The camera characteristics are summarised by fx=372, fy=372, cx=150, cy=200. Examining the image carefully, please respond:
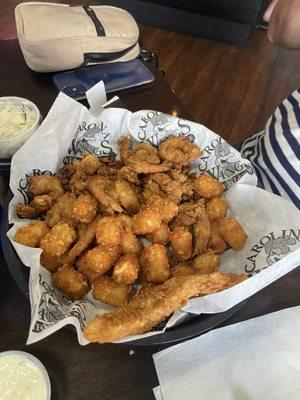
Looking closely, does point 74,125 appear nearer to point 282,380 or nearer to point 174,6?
point 282,380

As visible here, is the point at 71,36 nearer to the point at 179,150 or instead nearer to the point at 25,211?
the point at 179,150

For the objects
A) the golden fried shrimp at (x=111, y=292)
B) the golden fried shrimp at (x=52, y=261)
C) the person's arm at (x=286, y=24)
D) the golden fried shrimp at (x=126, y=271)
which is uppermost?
the person's arm at (x=286, y=24)

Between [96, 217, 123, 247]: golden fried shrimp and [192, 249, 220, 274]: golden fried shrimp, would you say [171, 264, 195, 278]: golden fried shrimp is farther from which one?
[96, 217, 123, 247]: golden fried shrimp

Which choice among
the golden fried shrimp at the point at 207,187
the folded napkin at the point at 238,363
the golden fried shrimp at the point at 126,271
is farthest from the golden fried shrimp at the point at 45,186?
the folded napkin at the point at 238,363

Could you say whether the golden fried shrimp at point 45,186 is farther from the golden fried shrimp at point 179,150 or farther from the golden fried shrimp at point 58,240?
the golden fried shrimp at point 179,150

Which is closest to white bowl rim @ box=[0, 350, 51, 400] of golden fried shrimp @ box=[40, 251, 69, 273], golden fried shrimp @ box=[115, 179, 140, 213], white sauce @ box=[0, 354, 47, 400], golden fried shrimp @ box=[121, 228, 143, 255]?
white sauce @ box=[0, 354, 47, 400]

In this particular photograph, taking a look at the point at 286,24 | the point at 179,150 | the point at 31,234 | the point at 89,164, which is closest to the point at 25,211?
the point at 31,234
